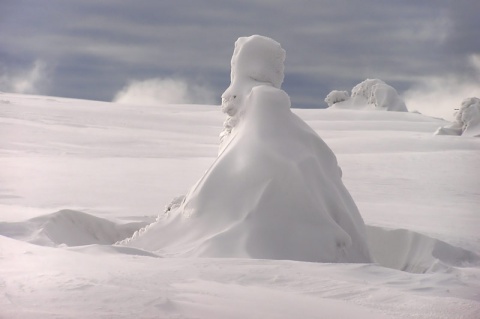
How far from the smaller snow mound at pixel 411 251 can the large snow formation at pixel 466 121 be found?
14.2 metres

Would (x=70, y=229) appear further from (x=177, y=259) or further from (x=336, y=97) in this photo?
(x=336, y=97)

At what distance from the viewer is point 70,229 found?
7340 millimetres

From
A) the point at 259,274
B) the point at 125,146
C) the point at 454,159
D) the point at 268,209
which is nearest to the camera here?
the point at 259,274

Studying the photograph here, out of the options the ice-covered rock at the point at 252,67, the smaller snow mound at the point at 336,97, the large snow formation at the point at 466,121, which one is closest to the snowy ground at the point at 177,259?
the ice-covered rock at the point at 252,67

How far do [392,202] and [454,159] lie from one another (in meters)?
4.87

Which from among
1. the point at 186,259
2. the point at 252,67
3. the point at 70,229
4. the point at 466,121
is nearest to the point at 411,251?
the point at 252,67

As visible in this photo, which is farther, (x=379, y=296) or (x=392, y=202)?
(x=392, y=202)

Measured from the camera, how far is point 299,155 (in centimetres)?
605

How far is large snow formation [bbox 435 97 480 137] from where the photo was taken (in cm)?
2164

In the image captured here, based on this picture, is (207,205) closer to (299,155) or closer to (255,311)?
(299,155)

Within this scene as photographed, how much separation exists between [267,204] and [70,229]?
256 centimetres

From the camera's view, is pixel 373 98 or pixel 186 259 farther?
pixel 373 98

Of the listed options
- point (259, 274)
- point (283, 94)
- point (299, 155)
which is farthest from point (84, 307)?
point (283, 94)

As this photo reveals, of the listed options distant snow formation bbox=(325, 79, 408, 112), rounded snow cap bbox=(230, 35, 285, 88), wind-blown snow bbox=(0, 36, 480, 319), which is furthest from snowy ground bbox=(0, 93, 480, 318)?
distant snow formation bbox=(325, 79, 408, 112)
